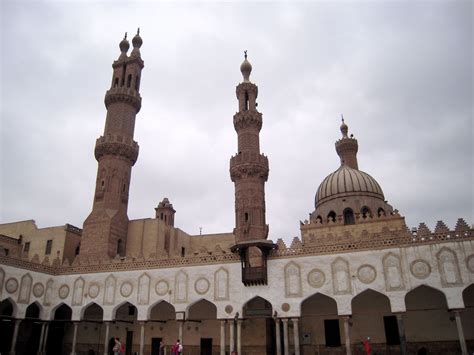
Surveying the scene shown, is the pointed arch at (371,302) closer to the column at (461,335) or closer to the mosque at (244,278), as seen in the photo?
the mosque at (244,278)

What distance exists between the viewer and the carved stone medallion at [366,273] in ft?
69.7

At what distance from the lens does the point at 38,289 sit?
2752 cm

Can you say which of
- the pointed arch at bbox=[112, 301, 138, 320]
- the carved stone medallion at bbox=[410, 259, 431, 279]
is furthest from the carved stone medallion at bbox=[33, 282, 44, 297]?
the carved stone medallion at bbox=[410, 259, 431, 279]

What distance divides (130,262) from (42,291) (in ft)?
21.8

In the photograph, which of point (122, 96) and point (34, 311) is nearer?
point (34, 311)

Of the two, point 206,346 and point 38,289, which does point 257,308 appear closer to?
point 206,346

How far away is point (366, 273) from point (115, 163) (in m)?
22.4

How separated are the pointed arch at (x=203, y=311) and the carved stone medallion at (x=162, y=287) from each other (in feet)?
8.70

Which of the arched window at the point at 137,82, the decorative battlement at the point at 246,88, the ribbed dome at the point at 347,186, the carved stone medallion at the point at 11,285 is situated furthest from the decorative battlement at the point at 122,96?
the ribbed dome at the point at 347,186

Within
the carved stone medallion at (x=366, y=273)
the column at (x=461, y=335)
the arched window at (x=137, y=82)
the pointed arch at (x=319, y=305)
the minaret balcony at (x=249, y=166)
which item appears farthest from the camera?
the arched window at (x=137, y=82)

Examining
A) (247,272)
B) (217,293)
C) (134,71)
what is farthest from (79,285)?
(134,71)

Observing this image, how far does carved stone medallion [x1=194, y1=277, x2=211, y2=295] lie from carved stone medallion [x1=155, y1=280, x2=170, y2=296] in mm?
2064

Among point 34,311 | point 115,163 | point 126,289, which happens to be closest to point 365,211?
point 126,289

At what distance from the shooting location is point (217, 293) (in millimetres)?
24172
